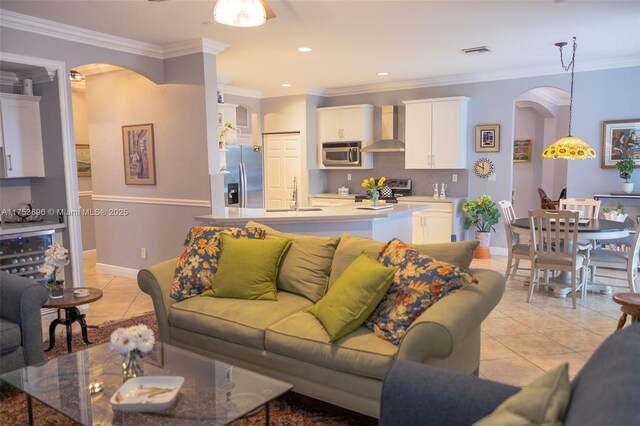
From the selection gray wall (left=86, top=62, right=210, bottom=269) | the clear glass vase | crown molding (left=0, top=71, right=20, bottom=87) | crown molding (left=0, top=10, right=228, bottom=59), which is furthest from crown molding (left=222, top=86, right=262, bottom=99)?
the clear glass vase

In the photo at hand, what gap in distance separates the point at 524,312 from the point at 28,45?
5.15 meters

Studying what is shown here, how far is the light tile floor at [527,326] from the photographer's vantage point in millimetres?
→ 3357

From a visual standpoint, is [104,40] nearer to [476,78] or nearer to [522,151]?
[476,78]

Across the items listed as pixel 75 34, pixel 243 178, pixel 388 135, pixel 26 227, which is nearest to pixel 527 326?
pixel 388 135

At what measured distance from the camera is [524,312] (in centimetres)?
453

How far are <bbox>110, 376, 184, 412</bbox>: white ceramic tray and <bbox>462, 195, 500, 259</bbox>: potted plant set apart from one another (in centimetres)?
569

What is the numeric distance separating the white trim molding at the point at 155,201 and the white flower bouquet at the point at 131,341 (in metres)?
3.06

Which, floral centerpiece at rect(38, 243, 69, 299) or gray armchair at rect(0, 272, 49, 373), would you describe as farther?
floral centerpiece at rect(38, 243, 69, 299)

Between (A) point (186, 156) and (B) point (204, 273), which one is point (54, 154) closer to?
(A) point (186, 156)

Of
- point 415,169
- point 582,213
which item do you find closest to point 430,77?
point 415,169

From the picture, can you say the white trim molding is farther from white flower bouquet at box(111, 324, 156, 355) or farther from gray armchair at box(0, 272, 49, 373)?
white flower bouquet at box(111, 324, 156, 355)

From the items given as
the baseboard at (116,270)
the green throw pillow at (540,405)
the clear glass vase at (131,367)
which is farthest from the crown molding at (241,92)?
the green throw pillow at (540,405)

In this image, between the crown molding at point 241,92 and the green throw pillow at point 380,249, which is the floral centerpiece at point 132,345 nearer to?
the green throw pillow at point 380,249

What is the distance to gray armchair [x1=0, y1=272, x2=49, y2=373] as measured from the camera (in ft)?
9.41
